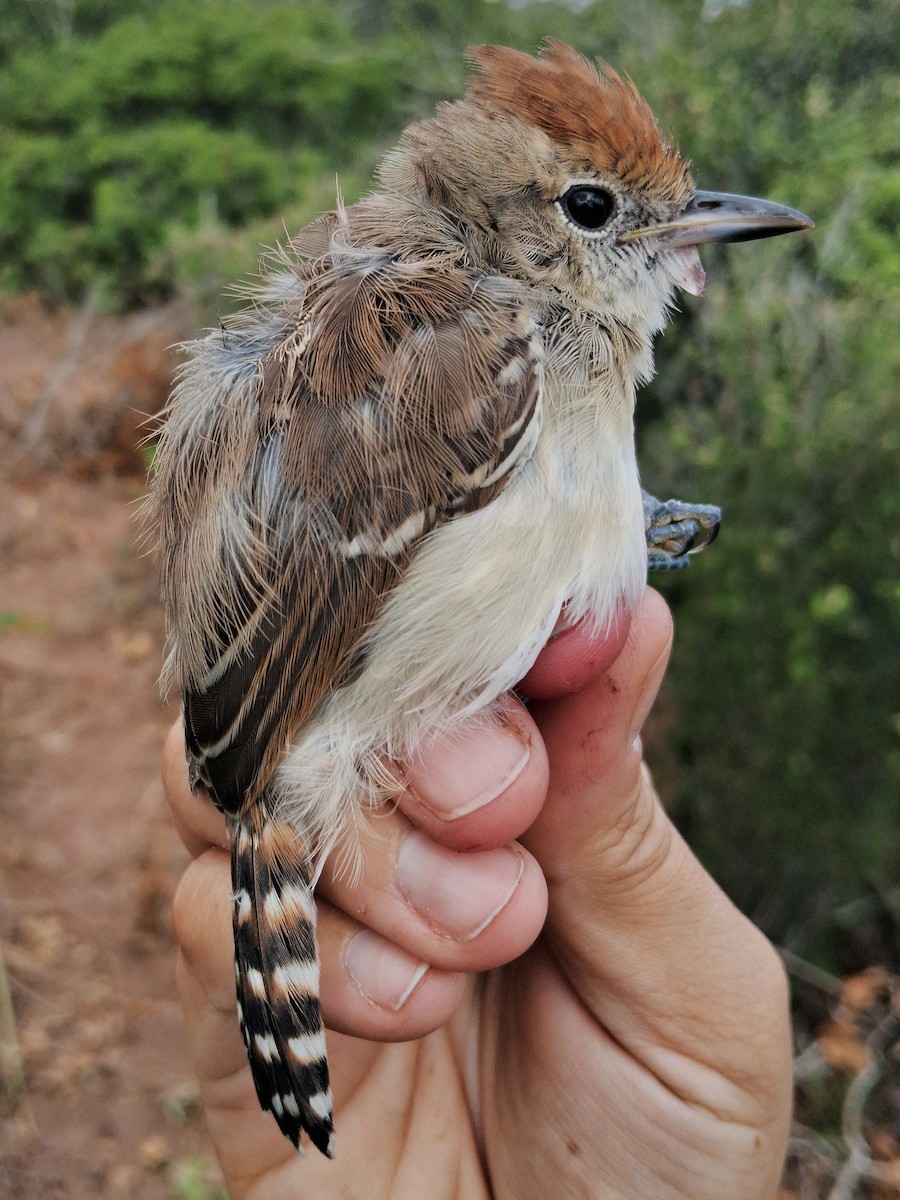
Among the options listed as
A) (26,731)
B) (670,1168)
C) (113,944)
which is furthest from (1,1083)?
(670,1168)

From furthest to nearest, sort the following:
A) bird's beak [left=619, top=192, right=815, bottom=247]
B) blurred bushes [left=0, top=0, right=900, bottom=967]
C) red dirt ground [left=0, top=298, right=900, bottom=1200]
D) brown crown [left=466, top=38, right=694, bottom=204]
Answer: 1. red dirt ground [left=0, top=298, right=900, bottom=1200]
2. blurred bushes [left=0, top=0, right=900, bottom=967]
3. bird's beak [left=619, top=192, right=815, bottom=247]
4. brown crown [left=466, top=38, right=694, bottom=204]

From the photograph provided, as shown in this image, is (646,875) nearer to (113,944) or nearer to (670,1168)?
(670,1168)

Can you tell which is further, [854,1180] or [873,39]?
[873,39]

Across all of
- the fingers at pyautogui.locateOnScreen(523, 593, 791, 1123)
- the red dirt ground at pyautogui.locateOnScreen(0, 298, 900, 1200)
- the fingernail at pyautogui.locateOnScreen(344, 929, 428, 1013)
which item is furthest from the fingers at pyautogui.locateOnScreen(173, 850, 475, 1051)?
the red dirt ground at pyautogui.locateOnScreen(0, 298, 900, 1200)

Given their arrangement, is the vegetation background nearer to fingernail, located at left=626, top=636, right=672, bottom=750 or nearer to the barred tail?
fingernail, located at left=626, top=636, right=672, bottom=750

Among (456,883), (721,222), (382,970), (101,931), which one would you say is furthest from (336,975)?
(101,931)

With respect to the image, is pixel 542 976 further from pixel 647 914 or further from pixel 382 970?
pixel 382 970
